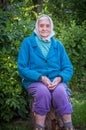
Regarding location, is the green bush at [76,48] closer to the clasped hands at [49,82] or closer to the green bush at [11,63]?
the green bush at [11,63]

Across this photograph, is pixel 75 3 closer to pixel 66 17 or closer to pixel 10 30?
pixel 66 17

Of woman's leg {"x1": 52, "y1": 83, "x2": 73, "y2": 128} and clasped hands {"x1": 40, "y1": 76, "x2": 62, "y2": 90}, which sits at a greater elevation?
clasped hands {"x1": 40, "y1": 76, "x2": 62, "y2": 90}

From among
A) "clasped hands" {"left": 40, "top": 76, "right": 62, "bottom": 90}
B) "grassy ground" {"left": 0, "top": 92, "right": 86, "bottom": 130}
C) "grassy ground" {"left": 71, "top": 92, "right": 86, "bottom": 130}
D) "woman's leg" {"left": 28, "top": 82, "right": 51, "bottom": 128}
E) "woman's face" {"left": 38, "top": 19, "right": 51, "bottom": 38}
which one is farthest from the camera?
"grassy ground" {"left": 71, "top": 92, "right": 86, "bottom": 130}

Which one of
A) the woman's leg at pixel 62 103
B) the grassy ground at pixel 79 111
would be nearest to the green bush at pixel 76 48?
the grassy ground at pixel 79 111

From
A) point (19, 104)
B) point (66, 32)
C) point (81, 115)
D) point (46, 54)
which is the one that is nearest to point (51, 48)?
point (46, 54)

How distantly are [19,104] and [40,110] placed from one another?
2.86 ft

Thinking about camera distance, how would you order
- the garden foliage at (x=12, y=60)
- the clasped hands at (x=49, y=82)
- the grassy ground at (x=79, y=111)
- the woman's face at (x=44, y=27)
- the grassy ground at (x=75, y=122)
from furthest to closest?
the grassy ground at (x=79, y=111) < the grassy ground at (x=75, y=122) < the garden foliage at (x=12, y=60) < the woman's face at (x=44, y=27) < the clasped hands at (x=49, y=82)

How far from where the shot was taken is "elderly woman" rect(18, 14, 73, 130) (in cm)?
436

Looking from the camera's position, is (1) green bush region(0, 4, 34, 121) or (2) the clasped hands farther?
(1) green bush region(0, 4, 34, 121)

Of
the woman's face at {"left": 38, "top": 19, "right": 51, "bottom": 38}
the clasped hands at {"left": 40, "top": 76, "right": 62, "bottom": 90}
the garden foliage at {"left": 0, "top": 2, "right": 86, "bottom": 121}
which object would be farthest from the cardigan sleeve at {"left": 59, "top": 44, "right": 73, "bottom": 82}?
the garden foliage at {"left": 0, "top": 2, "right": 86, "bottom": 121}

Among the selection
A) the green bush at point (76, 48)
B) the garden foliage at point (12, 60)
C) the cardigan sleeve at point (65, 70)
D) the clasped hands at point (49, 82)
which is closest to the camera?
the clasped hands at point (49, 82)

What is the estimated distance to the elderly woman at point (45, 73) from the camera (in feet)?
14.3

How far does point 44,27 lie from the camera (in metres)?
4.73

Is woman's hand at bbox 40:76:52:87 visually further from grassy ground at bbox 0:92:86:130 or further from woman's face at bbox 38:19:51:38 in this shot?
grassy ground at bbox 0:92:86:130
